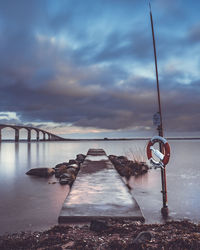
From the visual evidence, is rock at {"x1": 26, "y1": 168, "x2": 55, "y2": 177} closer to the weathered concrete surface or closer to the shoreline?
the weathered concrete surface

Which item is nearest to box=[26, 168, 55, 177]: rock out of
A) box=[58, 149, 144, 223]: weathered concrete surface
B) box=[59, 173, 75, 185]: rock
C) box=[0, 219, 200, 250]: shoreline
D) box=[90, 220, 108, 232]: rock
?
box=[59, 173, 75, 185]: rock

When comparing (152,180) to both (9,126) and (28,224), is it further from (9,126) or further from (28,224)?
(9,126)

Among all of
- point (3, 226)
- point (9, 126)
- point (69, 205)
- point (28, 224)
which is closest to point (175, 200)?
point (69, 205)

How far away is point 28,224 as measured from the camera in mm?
5129

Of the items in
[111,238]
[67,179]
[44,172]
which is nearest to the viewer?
[111,238]

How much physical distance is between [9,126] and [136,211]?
89.8 meters

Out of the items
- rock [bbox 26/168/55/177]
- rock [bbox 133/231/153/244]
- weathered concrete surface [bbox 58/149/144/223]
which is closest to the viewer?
rock [bbox 133/231/153/244]

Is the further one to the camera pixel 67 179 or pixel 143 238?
pixel 67 179

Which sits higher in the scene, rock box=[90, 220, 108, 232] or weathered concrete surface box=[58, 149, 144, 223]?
rock box=[90, 220, 108, 232]

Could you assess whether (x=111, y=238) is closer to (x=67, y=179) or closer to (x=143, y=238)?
(x=143, y=238)

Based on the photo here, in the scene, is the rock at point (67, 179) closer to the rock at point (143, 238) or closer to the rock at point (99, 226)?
the rock at point (99, 226)

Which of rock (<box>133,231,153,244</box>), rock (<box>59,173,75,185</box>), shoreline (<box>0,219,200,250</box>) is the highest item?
rock (<box>133,231,153,244</box>)

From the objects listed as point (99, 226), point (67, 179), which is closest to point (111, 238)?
point (99, 226)

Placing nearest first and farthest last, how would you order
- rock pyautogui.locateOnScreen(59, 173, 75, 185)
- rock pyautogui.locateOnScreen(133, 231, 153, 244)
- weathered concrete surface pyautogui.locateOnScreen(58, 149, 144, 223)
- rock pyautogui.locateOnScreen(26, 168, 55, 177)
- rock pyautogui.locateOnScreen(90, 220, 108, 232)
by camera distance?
rock pyautogui.locateOnScreen(133, 231, 153, 244), rock pyautogui.locateOnScreen(90, 220, 108, 232), weathered concrete surface pyautogui.locateOnScreen(58, 149, 144, 223), rock pyautogui.locateOnScreen(59, 173, 75, 185), rock pyautogui.locateOnScreen(26, 168, 55, 177)
